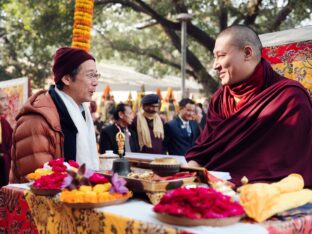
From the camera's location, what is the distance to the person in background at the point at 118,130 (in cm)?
612

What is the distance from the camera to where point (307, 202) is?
202 cm

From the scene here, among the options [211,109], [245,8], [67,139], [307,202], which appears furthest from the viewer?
[245,8]

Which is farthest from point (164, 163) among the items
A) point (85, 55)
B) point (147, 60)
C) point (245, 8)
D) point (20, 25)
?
point (147, 60)

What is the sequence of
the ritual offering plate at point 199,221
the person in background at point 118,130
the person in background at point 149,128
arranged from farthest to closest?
the person in background at point 149,128
the person in background at point 118,130
the ritual offering plate at point 199,221

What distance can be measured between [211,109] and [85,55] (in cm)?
102

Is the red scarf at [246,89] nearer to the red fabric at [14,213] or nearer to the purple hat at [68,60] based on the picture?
the purple hat at [68,60]

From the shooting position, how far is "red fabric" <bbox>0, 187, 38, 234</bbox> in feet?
8.05

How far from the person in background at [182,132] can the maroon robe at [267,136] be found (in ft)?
14.5

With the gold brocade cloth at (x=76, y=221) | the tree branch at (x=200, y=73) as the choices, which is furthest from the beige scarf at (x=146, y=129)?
the tree branch at (x=200, y=73)

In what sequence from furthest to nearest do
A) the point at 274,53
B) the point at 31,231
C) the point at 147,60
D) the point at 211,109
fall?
the point at 147,60 → the point at 274,53 → the point at 211,109 → the point at 31,231

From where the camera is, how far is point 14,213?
2.55 m

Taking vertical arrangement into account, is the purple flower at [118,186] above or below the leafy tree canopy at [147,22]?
below

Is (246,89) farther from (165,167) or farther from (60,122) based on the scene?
(60,122)

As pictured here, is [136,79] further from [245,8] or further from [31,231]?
[31,231]
